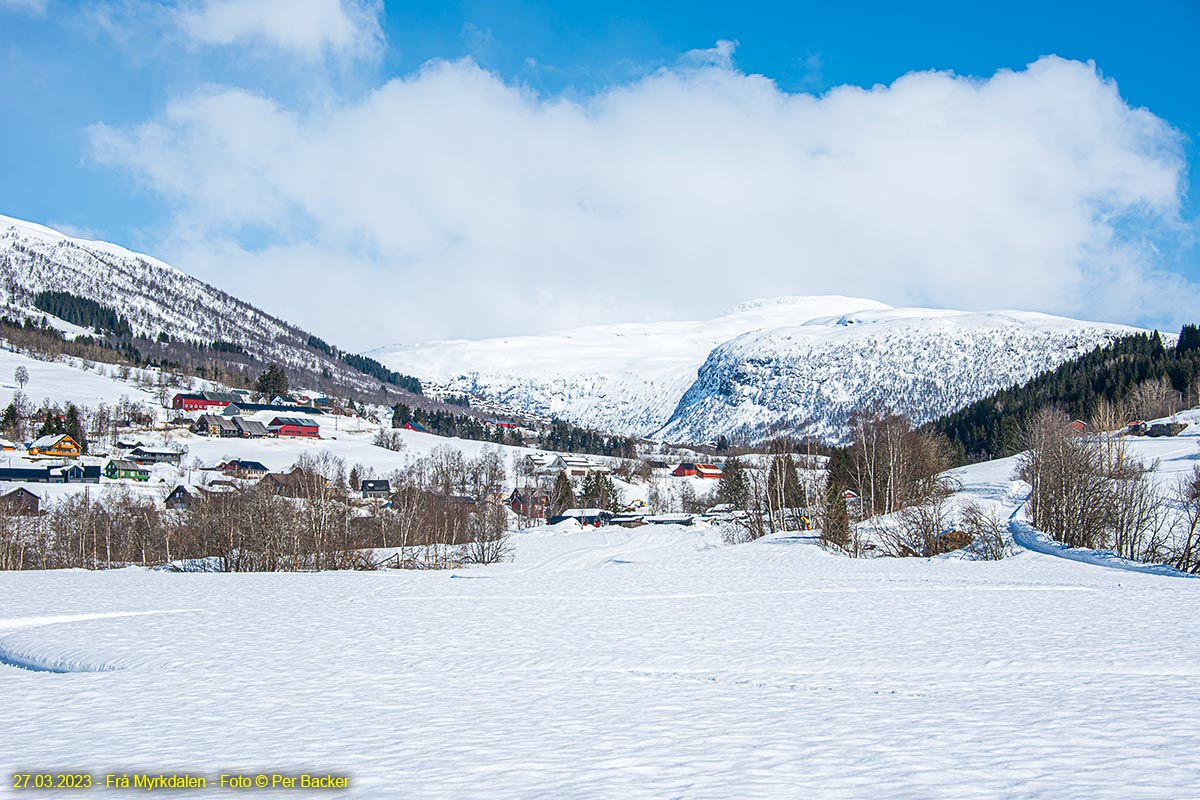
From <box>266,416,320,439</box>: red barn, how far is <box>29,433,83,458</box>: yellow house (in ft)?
134

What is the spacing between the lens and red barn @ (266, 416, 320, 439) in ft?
514

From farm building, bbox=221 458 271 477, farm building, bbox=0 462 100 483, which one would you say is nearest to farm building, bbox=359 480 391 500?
farm building, bbox=221 458 271 477

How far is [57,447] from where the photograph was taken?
11431 centimetres

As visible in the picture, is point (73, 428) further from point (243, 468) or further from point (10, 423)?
point (243, 468)

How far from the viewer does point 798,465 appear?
8062 cm

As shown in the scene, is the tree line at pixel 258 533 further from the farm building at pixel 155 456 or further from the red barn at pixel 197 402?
the red barn at pixel 197 402

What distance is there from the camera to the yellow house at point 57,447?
112656 mm

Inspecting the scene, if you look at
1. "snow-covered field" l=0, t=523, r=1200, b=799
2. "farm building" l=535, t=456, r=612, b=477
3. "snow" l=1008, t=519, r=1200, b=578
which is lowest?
"snow" l=1008, t=519, r=1200, b=578

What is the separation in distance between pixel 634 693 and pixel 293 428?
6237 inches

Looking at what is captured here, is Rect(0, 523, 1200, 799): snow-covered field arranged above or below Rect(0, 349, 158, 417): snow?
below

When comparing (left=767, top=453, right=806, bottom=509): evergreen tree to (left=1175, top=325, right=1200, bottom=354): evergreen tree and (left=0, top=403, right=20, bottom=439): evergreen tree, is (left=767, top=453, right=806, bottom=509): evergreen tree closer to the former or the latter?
(left=1175, top=325, right=1200, bottom=354): evergreen tree

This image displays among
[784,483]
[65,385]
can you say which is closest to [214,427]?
[65,385]

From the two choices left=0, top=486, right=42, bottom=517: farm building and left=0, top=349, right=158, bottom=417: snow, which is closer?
left=0, top=486, right=42, bottom=517: farm building

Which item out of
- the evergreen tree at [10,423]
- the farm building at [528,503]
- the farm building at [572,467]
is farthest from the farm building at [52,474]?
the farm building at [572,467]
